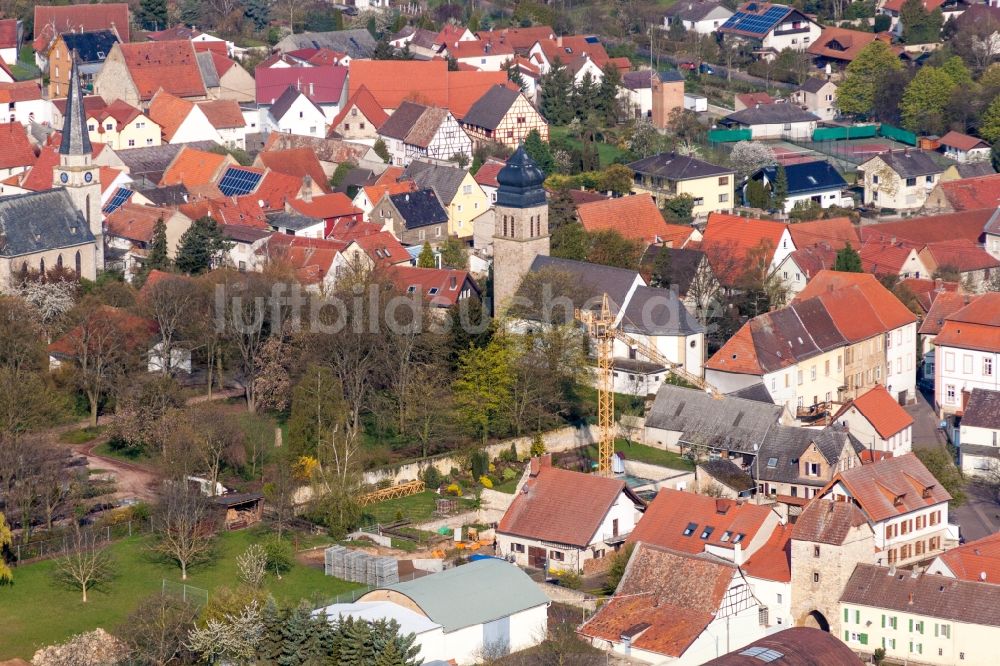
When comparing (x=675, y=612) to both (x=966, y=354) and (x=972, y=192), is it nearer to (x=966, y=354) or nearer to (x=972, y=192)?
(x=966, y=354)

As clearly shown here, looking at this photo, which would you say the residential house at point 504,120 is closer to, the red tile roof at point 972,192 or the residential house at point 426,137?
the residential house at point 426,137

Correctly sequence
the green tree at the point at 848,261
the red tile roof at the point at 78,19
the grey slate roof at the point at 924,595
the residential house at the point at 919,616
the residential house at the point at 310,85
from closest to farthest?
1. the residential house at the point at 919,616
2. the grey slate roof at the point at 924,595
3. the green tree at the point at 848,261
4. the residential house at the point at 310,85
5. the red tile roof at the point at 78,19

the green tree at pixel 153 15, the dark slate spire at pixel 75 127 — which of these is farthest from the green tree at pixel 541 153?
the green tree at pixel 153 15

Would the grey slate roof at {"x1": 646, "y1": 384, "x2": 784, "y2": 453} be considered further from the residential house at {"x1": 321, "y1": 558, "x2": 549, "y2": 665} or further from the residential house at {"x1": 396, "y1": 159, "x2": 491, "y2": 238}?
the residential house at {"x1": 396, "y1": 159, "x2": 491, "y2": 238}

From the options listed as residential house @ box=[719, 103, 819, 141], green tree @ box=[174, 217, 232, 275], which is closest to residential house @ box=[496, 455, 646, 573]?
green tree @ box=[174, 217, 232, 275]

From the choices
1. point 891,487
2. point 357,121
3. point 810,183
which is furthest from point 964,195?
point 891,487

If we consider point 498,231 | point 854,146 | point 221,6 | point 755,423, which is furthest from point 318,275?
point 221,6
